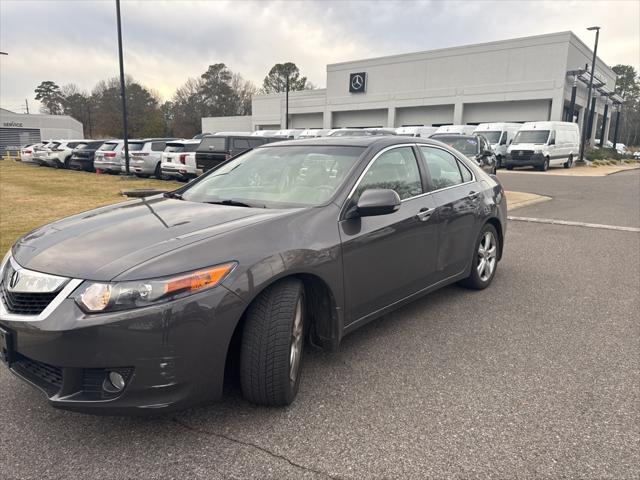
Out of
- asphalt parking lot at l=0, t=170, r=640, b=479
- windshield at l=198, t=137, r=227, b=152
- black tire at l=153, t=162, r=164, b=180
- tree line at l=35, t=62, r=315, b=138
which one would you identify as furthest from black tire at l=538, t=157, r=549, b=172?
tree line at l=35, t=62, r=315, b=138

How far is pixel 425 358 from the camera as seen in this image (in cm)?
344

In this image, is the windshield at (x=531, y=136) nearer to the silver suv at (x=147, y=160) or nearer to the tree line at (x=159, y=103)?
the silver suv at (x=147, y=160)

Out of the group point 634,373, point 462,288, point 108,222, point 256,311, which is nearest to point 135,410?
point 256,311

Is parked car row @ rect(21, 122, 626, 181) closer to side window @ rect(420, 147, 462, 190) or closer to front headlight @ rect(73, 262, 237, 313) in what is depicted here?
side window @ rect(420, 147, 462, 190)

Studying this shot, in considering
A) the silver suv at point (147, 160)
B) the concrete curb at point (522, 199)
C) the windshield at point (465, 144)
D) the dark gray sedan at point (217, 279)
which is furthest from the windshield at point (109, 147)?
the dark gray sedan at point (217, 279)

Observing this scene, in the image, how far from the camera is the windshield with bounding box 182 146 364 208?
334 centimetres

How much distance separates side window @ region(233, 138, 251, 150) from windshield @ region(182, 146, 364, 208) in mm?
11057

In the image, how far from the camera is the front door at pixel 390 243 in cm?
315

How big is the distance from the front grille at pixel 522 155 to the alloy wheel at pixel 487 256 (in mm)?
21975

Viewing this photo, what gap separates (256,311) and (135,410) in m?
0.73

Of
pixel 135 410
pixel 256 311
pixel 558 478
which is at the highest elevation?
pixel 256 311

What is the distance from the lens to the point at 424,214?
12.5ft

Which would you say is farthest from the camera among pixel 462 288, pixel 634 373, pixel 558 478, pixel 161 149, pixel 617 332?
pixel 161 149

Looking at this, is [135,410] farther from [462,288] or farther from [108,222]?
[462,288]
